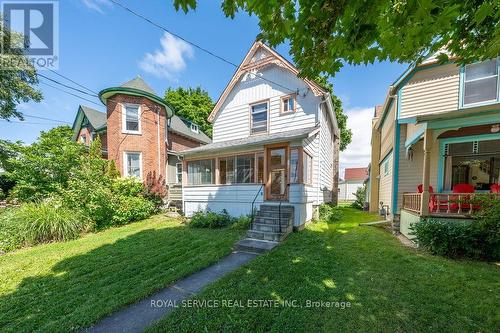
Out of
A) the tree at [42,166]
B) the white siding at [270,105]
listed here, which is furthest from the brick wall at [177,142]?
the tree at [42,166]

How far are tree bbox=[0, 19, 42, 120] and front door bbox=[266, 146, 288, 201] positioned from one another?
1411cm

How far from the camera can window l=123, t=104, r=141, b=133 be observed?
13.0 m

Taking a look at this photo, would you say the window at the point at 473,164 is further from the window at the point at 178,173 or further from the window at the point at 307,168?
the window at the point at 178,173

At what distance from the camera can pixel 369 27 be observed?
7.63 ft

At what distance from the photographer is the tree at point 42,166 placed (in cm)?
936

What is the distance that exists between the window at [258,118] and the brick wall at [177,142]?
7.69m

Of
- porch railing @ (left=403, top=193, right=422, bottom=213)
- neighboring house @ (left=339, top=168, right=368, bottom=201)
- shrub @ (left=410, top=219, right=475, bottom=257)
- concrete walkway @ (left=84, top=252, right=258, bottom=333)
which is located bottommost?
neighboring house @ (left=339, top=168, right=368, bottom=201)

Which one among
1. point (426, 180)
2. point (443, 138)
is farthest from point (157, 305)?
point (443, 138)

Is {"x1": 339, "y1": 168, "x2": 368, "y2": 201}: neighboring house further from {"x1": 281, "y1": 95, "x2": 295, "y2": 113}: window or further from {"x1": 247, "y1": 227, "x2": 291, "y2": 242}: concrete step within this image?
{"x1": 247, "y1": 227, "x2": 291, "y2": 242}: concrete step

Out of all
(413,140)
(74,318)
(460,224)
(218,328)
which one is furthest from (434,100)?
(74,318)

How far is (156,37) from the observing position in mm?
7289

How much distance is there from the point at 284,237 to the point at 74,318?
551cm

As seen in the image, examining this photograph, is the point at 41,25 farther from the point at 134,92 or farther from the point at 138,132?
the point at 138,132

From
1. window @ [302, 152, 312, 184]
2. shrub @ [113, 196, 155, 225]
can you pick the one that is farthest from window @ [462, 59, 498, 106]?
shrub @ [113, 196, 155, 225]
